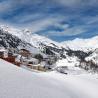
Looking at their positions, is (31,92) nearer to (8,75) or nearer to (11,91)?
(11,91)

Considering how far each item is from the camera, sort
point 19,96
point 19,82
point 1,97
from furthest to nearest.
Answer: point 19,82
point 19,96
point 1,97

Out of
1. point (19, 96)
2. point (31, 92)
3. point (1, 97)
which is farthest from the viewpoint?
point (31, 92)

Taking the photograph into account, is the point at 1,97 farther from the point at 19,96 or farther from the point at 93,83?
the point at 93,83

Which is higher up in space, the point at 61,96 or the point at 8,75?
the point at 8,75

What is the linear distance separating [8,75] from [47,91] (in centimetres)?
245


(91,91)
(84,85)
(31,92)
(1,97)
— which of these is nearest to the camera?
(1,97)

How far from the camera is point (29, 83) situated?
17.3m

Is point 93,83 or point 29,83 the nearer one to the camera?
point 29,83

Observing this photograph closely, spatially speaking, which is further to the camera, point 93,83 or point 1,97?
point 93,83

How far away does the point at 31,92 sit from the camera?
14.9 m

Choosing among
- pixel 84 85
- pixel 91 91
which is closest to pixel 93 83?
pixel 84 85

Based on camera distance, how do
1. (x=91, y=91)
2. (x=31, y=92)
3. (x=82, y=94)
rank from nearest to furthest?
(x=31, y=92) → (x=82, y=94) → (x=91, y=91)

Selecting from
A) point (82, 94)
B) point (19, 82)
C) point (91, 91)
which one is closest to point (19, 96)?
point (19, 82)

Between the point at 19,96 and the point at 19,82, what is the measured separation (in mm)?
3083
